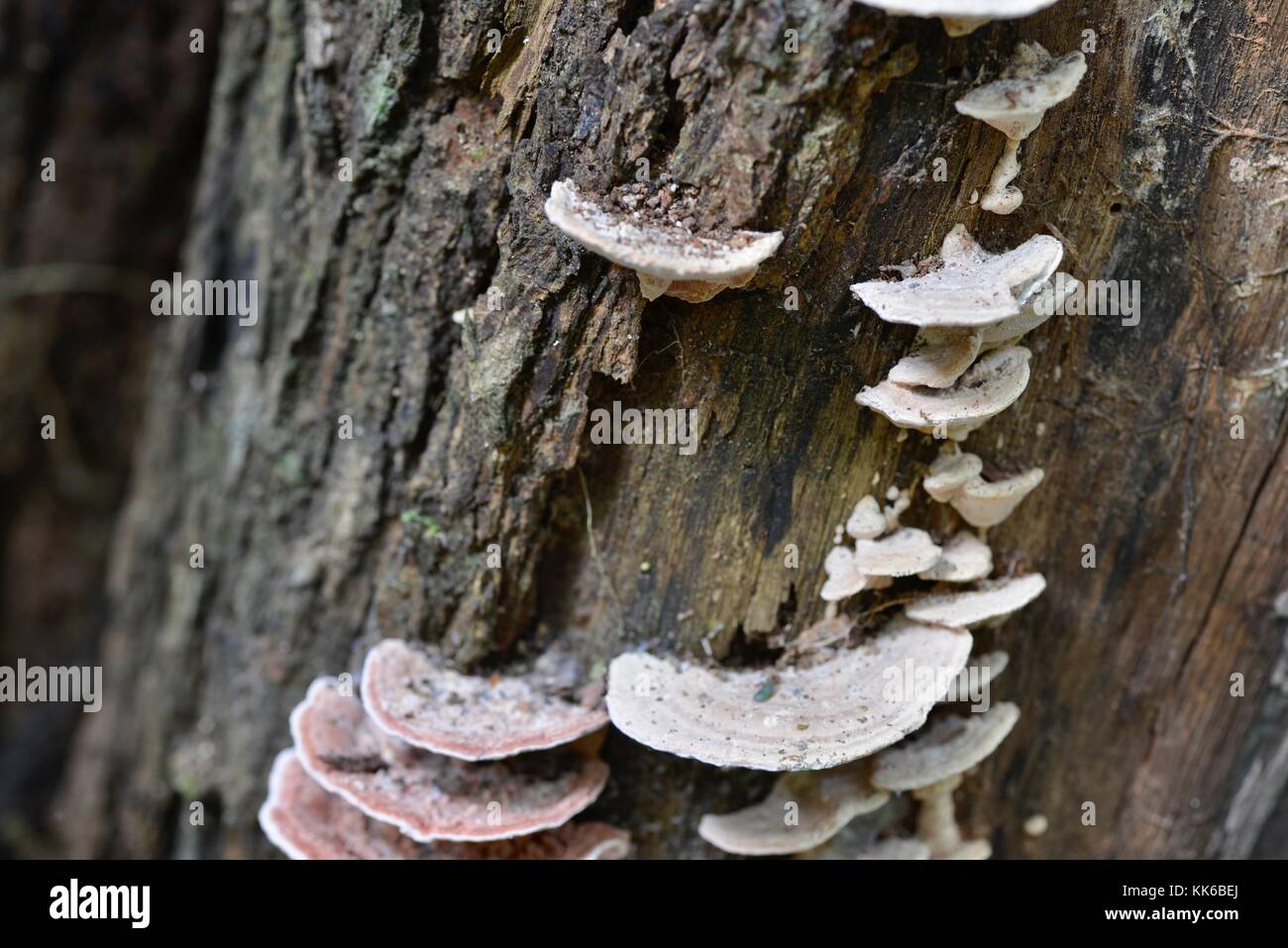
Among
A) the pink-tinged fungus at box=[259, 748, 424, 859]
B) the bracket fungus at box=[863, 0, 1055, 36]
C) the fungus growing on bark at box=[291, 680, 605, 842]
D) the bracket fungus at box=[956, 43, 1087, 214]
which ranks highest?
the bracket fungus at box=[863, 0, 1055, 36]

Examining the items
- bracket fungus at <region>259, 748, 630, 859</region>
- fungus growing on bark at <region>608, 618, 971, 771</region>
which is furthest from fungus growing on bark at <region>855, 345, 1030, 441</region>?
bracket fungus at <region>259, 748, 630, 859</region>

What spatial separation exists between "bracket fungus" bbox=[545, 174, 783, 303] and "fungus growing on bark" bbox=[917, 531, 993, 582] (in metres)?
1.13

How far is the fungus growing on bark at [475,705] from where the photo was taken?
2.92 metres

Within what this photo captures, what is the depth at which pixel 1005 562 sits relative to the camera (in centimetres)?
322

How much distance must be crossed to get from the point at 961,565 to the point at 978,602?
0.13 meters

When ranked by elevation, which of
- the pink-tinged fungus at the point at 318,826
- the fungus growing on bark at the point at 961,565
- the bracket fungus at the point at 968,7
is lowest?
the pink-tinged fungus at the point at 318,826

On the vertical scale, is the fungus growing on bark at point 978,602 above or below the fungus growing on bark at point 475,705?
above

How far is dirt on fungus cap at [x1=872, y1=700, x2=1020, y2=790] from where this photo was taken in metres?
3.05

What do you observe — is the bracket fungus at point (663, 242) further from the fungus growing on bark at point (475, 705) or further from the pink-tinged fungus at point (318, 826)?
the pink-tinged fungus at point (318, 826)

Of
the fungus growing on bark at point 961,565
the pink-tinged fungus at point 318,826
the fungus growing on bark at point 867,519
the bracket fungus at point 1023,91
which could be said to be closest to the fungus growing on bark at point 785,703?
the fungus growing on bark at point 961,565

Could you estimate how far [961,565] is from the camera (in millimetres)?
2990

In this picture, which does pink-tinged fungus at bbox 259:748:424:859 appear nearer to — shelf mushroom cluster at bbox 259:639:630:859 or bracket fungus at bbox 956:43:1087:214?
shelf mushroom cluster at bbox 259:639:630:859

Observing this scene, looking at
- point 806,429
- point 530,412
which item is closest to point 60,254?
point 530,412
